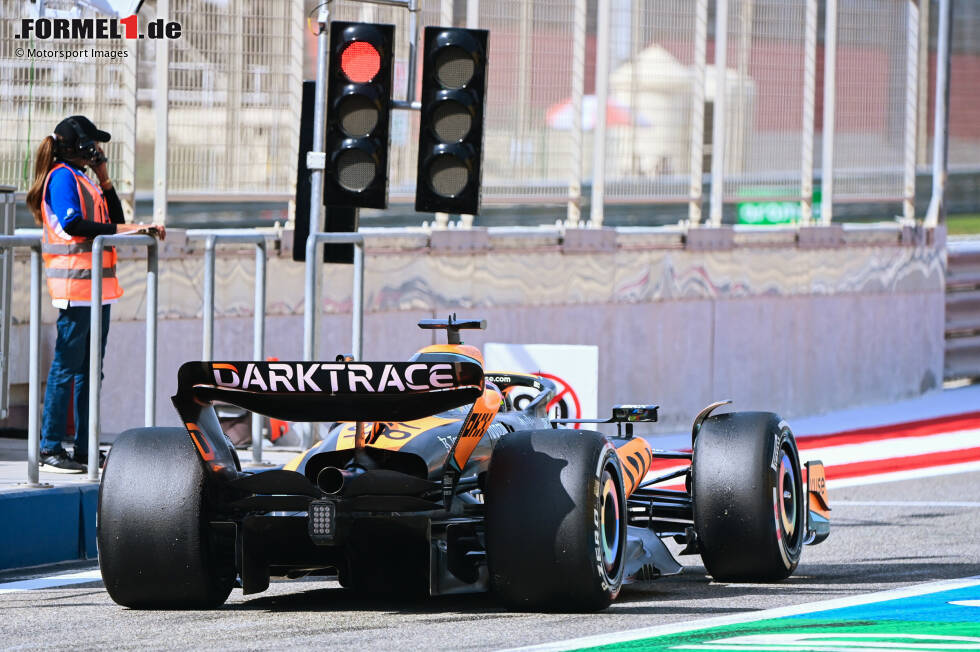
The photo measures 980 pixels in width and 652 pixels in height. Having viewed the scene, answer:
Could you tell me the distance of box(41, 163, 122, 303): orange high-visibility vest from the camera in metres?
9.55

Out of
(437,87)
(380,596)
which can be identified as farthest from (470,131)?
(380,596)

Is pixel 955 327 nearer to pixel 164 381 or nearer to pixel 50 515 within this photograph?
pixel 164 381

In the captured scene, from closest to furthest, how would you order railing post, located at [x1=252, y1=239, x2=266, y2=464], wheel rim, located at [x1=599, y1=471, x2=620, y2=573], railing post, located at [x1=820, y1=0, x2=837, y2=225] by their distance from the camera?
wheel rim, located at [x1=599, y1=471, x2=620, y2=573] < railing post, located at [x1=252, y1=239, x2=266, y2=464] < railing post, located at [x1=820, y1=0, x2=837, y2=225]

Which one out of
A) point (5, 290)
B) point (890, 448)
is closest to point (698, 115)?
point (890, 448)

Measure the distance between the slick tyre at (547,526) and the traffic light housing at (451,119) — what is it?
4076mm

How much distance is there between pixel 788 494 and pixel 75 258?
12.9 ft

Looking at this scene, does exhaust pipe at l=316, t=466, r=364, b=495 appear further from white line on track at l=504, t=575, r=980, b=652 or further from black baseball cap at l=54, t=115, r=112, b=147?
black baseball cap at l=54, t=115, r=112, b=147

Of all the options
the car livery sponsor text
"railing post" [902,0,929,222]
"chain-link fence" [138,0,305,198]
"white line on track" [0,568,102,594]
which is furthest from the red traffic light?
"railing post" [902,0,929,222]

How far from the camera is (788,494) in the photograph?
7.91m

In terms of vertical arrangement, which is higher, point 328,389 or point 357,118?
point 357,118

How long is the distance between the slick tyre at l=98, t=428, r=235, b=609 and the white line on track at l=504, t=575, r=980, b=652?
145cm

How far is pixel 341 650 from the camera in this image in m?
5.79

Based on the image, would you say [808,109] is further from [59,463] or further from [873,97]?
[59,463]

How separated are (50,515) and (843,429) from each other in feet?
29.0
